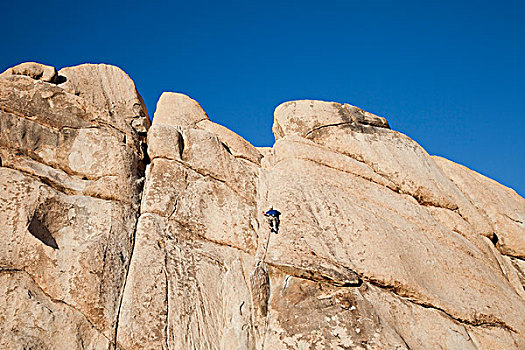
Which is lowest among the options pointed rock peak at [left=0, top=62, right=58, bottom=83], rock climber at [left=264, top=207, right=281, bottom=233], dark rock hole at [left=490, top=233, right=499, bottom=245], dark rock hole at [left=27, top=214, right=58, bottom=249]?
dark rock hole at [left=27, top=214, right=58, bottom=249]

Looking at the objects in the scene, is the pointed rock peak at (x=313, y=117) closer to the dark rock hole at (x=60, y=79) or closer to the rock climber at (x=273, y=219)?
the rock climber at (x=273, y=219)

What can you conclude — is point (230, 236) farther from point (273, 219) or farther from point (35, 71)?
point (35, 71)

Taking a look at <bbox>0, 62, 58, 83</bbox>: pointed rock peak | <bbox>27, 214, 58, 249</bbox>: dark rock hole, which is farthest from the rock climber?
<bbox>0, 62, 58, 83</bbox>: pointed rock peak

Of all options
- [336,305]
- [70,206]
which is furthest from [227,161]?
[336,305]

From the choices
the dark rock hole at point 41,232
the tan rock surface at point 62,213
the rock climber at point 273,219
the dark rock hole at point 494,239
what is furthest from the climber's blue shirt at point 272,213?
the dark rock hole at point 494,239

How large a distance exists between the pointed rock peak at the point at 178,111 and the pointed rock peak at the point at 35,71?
174 inches

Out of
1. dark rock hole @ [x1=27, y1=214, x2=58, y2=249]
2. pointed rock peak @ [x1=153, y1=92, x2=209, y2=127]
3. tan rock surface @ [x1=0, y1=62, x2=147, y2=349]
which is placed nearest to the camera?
tan rock surface @ [x1=0, y1=62, x2=147, y2=349]

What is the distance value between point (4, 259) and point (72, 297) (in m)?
2.04

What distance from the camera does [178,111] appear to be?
68.6 ft

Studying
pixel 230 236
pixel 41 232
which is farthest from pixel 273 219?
pixel 41 232

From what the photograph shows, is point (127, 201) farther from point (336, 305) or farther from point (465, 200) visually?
point (465, 200)

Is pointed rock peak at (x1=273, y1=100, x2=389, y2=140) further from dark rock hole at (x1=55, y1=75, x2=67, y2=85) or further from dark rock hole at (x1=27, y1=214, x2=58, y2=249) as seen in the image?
dark rock hole at (x1=27, y1=214, x2=58, y2=249)

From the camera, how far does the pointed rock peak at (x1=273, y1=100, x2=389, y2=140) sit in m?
19.7

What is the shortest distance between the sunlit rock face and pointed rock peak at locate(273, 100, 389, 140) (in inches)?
5.0
